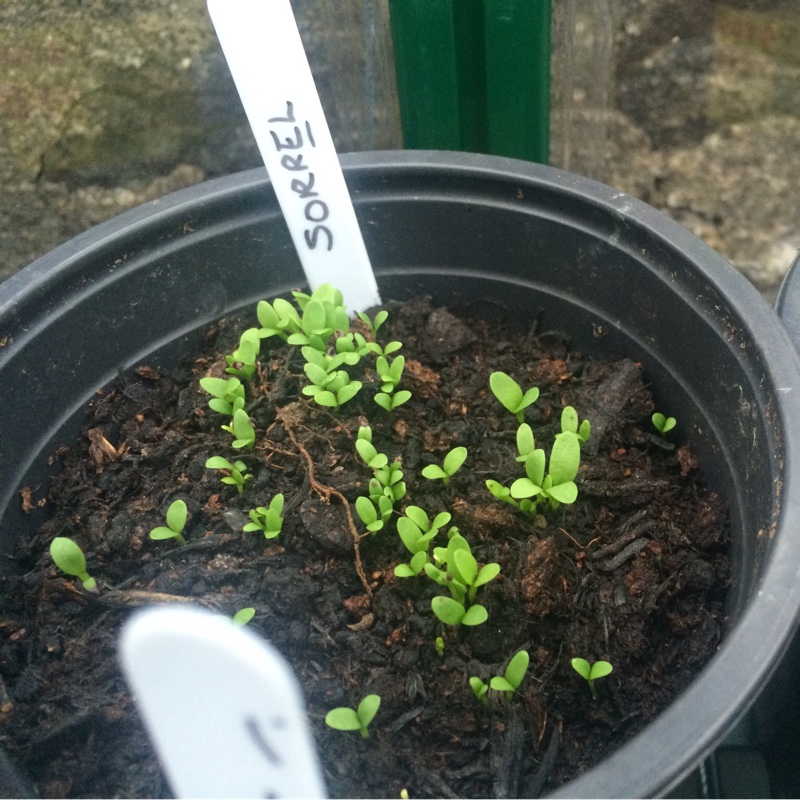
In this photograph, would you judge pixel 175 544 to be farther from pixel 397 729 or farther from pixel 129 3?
pixel 129 3

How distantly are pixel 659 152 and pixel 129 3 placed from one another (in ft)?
2.74

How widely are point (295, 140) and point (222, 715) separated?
1.97ft

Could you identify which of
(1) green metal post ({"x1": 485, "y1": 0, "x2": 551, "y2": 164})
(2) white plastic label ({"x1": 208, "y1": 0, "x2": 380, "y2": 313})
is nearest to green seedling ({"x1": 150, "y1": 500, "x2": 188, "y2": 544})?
(2) white plastic label ({"x1": 208, "y1": 0, "x2": 380, "y2": 313})

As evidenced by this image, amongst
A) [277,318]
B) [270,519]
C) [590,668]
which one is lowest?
[590,668]

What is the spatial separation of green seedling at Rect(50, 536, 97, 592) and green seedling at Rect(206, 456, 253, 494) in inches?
6.0

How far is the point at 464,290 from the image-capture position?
3.49ft

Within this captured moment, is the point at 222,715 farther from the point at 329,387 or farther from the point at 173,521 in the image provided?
the point at 329,387

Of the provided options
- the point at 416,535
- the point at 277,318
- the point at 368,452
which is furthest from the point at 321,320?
the point at 416,535

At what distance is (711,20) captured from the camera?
1188mm

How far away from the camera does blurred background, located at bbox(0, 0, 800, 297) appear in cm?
110

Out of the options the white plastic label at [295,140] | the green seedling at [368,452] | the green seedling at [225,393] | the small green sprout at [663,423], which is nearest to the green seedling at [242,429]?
the green seedling at [225,393]

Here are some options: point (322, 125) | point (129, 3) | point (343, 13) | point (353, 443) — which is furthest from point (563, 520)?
point (129, 3)

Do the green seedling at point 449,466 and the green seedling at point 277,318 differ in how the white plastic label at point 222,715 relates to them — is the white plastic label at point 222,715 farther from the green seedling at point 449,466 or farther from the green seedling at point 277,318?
the green seedling at point 277,318

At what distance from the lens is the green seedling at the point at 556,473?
776 millimetres
